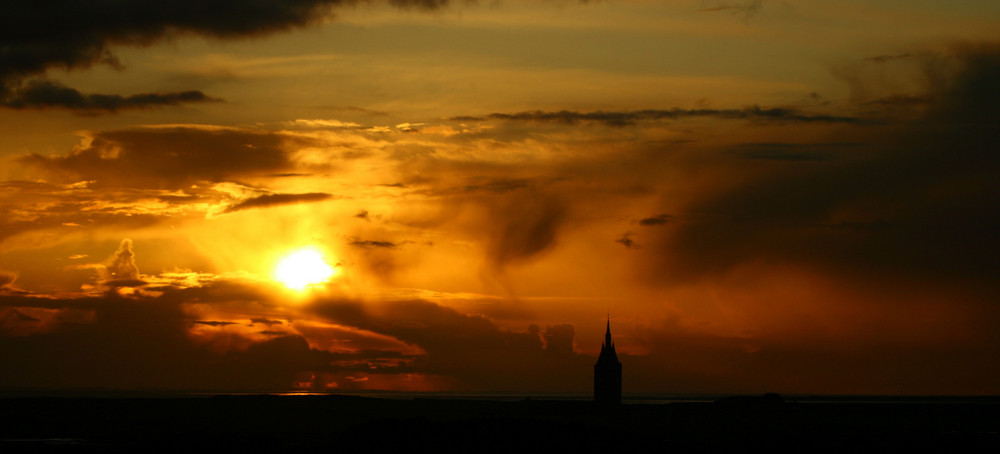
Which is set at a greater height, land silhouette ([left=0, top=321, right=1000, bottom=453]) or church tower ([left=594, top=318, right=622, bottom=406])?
church tower ([left=594, top=318, right=622, bottom=406])

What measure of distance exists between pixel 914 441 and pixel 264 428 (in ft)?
199

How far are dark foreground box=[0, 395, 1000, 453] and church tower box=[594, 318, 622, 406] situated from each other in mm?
2009

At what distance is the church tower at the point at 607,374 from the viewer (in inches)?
4776

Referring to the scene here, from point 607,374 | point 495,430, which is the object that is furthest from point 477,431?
point 607,374

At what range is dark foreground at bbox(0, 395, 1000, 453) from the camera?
7488 centimetres

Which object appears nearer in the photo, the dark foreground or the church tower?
the dark foreground

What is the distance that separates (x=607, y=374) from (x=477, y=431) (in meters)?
45.8

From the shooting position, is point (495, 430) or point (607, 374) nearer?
point (495, 430)

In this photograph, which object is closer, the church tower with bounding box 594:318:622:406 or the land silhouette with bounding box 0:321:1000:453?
the land silhouette with bounding box 0:321:1000:453

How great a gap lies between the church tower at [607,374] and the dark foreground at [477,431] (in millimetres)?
2009

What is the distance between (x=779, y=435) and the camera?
95.2 m

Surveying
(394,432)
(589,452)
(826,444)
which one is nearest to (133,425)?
(394,432)

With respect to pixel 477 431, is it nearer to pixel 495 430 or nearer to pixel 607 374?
pixel 495 430

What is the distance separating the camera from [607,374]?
12256 centimetres
